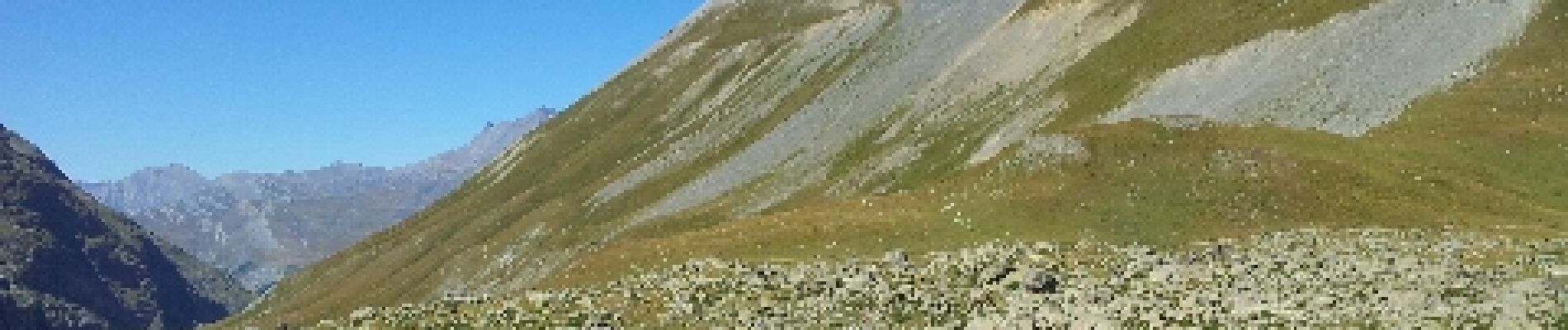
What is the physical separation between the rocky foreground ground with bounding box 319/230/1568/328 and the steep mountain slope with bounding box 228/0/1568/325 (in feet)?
3.50

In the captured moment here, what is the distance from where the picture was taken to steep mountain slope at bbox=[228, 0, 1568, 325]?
5478 cm

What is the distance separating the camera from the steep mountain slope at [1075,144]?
180 ft

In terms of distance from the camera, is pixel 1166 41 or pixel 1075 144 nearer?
pixel 1075 144

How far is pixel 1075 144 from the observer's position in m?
62.3

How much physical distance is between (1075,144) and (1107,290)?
22.5m

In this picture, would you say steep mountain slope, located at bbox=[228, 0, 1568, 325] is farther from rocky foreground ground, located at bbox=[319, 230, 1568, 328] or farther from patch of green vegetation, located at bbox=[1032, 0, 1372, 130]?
rocky foreground ground, located at bbox=[319, 230, 1568, 328]

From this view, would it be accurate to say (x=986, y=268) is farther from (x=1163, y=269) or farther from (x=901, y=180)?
(x=901, y=180)

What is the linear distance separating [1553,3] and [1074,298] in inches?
2592

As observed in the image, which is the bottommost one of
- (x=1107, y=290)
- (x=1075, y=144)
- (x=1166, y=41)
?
(x=1107, y=290)

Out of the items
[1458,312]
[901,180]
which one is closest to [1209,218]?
[1458,312]

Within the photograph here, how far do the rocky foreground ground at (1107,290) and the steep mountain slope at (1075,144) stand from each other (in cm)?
107

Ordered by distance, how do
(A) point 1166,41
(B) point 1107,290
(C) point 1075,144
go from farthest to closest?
(A) point 1166,41, (C) point 1075,144, (B) point 1107,290

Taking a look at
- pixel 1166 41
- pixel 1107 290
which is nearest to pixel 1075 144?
pixel 1107 290

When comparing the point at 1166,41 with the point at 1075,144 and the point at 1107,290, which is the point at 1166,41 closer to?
the point at 1075,144
